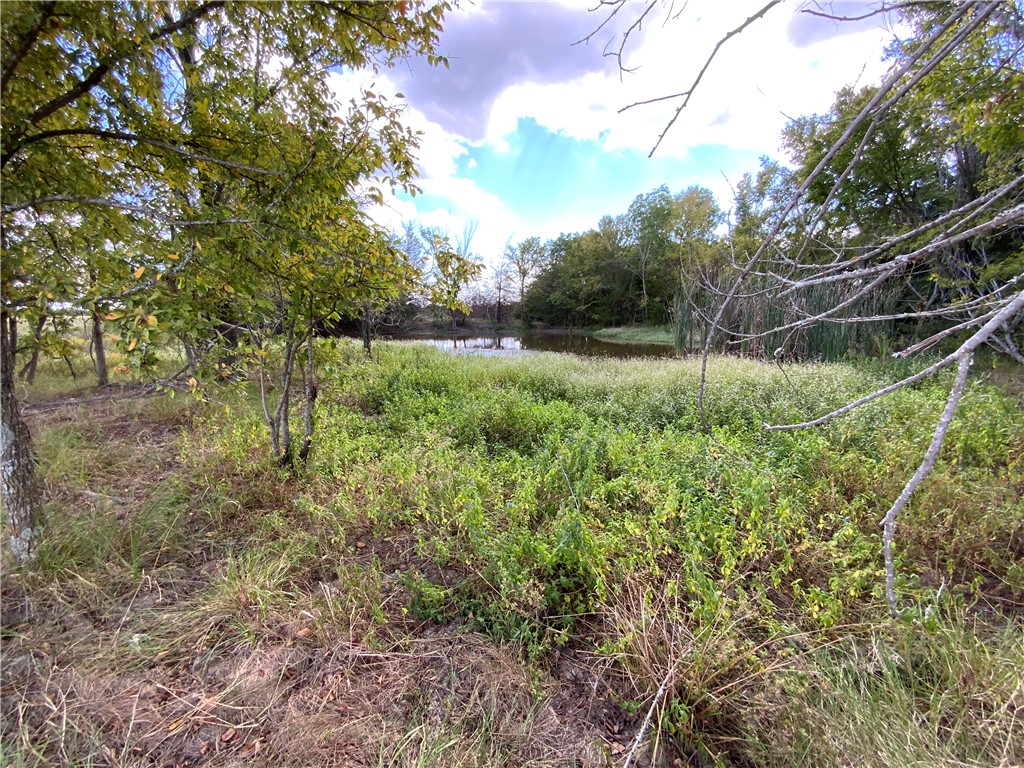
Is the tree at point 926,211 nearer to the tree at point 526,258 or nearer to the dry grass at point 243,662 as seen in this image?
the dry grass at point 243,662

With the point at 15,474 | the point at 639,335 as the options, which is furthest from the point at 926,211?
the point at 639,335

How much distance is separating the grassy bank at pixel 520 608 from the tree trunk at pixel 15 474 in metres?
0.10

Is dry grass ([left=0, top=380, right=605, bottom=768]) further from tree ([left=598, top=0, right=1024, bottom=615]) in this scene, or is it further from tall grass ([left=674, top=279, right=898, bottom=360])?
tall grass ([left=674, top=279, right=898, bottom=360])

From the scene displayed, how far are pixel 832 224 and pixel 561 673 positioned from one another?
12.5 m

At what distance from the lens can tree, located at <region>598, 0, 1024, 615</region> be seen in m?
0.94

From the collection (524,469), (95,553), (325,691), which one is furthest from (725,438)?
(95,553)

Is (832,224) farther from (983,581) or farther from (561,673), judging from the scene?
(561,673)

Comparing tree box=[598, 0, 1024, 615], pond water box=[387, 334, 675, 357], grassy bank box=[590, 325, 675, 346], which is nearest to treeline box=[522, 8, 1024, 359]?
tree box=[598, 0, 1024, 615]

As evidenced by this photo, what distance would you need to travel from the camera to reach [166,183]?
6.95 ft

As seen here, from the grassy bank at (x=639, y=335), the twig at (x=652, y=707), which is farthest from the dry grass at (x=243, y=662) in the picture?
the grassy bank at (x=639, y=335)

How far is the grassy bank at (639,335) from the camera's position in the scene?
72.3 feet

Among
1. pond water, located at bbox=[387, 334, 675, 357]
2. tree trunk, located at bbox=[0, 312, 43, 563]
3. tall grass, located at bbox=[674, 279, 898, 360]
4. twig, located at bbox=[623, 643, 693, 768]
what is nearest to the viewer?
twig, located at bbox=[623, 643, 693, 768]

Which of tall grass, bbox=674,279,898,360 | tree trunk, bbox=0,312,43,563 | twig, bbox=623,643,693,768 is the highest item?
tall grass, bbox=674,279,898,360

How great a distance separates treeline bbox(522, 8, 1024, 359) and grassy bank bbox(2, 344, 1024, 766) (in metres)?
1.06
